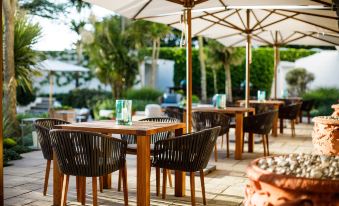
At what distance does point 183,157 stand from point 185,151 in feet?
0.20

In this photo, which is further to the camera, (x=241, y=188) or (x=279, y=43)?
(x=279, y=43)

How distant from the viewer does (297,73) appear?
17172mm

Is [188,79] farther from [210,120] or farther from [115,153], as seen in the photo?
[115,153]

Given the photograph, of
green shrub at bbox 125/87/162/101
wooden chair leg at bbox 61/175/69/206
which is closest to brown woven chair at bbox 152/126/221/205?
wooden chair leg at bbox 61/175/69/206

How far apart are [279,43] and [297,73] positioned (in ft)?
21.8

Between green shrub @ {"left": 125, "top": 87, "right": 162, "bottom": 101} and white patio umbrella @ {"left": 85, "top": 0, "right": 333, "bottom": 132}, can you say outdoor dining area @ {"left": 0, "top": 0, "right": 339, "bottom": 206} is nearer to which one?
white patio umbrella @ {"left": 85, "top": 0, "right": 333, "bottom": 132}

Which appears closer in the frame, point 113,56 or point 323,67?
point 113,56

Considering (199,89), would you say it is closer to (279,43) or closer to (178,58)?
(178,58)

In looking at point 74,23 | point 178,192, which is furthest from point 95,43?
point 178,192

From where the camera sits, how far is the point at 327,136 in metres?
4.88

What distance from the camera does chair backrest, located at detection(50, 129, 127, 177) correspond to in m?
3.52

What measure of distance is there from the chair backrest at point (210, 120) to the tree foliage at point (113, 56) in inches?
406

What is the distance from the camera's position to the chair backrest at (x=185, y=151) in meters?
3.99

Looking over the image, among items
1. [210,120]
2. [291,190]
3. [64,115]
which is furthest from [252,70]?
[291,190]
